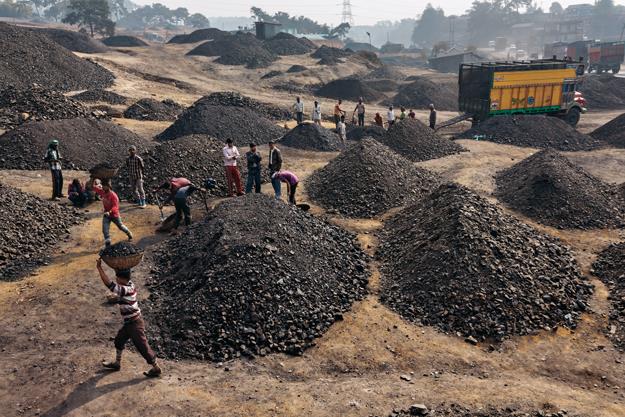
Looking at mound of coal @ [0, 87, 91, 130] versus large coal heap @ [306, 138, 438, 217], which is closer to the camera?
large coal heap @ [306, 138, 438, 217]

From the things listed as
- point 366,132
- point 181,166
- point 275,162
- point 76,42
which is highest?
point 76,42

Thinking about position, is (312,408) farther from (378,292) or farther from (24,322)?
(24,322)

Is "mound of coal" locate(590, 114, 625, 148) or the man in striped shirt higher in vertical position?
"mound of coal" locate(590, 114, 625, 148)

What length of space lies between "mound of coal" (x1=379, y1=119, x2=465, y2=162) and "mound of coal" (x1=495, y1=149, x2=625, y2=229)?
5.46 meters

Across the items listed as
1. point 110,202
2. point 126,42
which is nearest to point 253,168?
point 110,202

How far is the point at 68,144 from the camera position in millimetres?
19203

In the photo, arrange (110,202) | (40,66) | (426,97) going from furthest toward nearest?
(426,97)
(40,66)
(110,202)

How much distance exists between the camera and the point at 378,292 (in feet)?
36.9

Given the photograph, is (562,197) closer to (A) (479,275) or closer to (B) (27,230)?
(A) (479,275)

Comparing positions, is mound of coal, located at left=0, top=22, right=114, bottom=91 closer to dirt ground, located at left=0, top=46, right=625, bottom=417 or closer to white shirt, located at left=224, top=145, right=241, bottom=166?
white shirt, located at left=224, top=145, right=241, bottom=166

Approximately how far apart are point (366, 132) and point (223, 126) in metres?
7.24

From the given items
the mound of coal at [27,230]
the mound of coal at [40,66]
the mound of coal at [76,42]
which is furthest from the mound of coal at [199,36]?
the mound of coal at [27,230]

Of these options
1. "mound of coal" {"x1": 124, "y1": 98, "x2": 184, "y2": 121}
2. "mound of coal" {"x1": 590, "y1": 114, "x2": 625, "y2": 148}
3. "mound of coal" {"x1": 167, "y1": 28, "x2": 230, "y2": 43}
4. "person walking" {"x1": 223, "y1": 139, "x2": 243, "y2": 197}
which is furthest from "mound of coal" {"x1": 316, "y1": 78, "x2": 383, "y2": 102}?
"mound of coal" {"x1": 167, "y1": 28, "x2": 230, "y2": 43}

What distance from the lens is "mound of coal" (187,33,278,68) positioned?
183 feet
